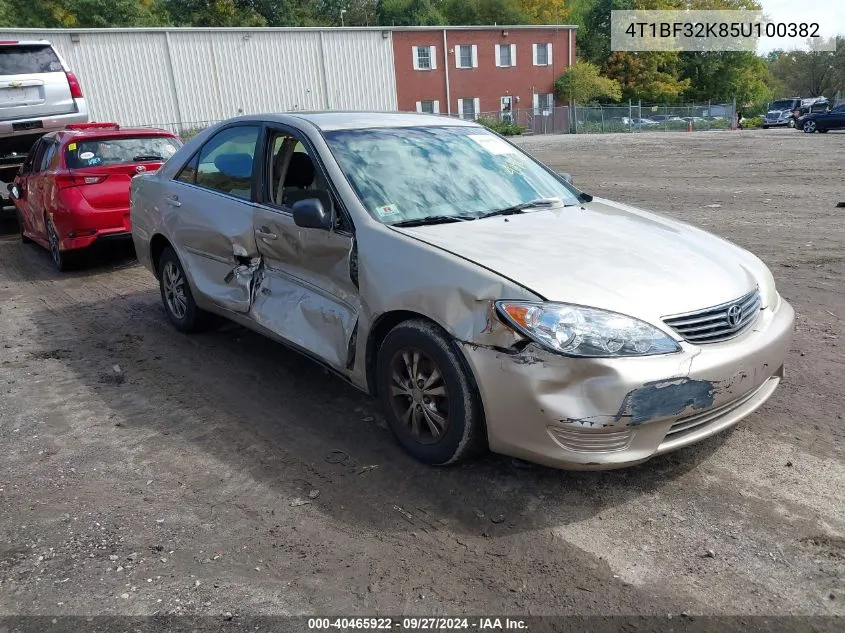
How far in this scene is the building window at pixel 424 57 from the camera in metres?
47.2

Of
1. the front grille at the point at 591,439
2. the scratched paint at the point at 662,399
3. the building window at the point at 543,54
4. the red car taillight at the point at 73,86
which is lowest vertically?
the front grille at the point at 591,439

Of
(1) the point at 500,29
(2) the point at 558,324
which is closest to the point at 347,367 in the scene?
(2) the point at 558,324

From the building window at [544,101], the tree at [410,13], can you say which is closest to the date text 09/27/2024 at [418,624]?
the building window at [544,101]

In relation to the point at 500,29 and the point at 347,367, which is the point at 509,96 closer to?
the point at 500,29

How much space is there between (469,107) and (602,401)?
50.9m

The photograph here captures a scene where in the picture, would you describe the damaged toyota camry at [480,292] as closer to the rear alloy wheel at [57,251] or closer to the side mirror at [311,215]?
the side mirror at [311,215]

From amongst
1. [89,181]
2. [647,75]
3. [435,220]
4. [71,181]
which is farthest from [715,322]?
[647,75]

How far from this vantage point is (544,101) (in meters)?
53.8

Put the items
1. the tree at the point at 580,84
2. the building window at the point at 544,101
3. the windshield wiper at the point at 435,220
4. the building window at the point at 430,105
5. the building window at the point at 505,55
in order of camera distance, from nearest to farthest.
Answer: the windshield wiper at the point at 435,220, the building window at the point at 430,105, the building window at the point at 505,55, the tree at the point at 580,84, the building window at the point at 544,101

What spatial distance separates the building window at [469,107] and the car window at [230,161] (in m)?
47.1

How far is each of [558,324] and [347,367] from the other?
1355 millimetres

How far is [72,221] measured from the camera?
8.27m

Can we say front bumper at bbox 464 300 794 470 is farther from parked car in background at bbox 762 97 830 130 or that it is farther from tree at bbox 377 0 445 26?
tree at bbox 377 0 445 26

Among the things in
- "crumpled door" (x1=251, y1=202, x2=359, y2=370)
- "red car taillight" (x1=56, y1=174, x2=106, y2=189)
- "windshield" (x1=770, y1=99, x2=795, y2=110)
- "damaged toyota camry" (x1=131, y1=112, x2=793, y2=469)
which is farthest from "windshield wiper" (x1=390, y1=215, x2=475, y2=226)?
"windshield" (x1=770, y1=99, x2=795, y2=110)
